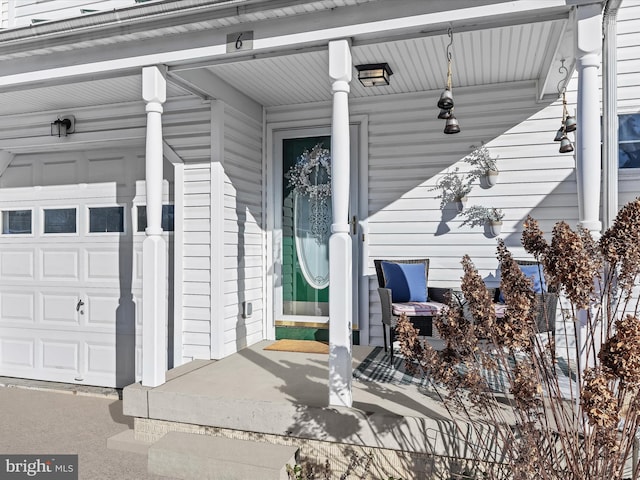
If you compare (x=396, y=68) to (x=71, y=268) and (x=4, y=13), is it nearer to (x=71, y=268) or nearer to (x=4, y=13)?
(x=71, y=268)

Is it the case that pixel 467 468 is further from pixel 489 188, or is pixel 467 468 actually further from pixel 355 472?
pixel 489 188

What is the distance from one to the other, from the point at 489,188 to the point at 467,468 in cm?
269

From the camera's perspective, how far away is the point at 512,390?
6.32 feet

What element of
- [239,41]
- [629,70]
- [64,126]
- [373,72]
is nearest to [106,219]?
[64,126]

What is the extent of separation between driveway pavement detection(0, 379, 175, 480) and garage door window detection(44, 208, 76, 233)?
174cm

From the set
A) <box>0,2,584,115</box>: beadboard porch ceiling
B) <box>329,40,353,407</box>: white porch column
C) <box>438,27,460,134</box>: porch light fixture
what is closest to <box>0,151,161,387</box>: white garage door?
<box>0,2,584,115</box>: beadboard porch ceiling

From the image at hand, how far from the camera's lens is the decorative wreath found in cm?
510

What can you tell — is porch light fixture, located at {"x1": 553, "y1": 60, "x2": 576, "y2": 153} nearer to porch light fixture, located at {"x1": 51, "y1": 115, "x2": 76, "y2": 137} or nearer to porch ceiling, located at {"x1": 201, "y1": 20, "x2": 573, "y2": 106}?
porch ceiling, located at {"x1": 201, "y1": 20, "x2": 573, "y2": 106}

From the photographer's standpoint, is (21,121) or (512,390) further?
(21,121)

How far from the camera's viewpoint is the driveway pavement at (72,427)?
3.27 metres

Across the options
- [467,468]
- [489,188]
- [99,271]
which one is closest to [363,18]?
[489,188]

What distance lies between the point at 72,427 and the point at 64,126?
311 centimetres

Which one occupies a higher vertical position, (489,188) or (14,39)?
(14,39)

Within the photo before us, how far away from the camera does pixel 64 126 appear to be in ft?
17.0
